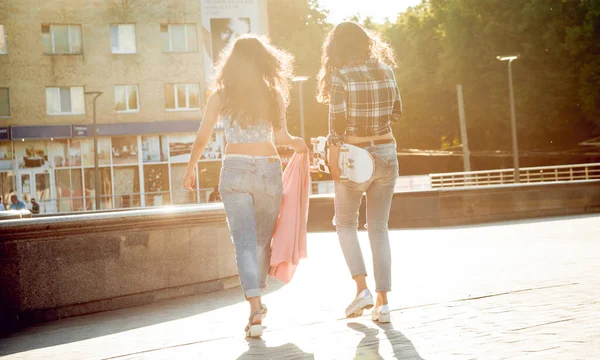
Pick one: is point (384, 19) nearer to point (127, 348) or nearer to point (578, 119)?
point (578, 119)

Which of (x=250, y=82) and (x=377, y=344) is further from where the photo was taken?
(x=250, y=82)

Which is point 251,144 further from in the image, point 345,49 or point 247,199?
point 345,49

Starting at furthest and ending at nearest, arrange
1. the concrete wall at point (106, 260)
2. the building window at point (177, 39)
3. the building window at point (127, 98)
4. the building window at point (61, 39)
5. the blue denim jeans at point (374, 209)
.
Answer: the building window at point (177, 39) → the building window at point (127, 98) → the building window at point (61, 39) → the concrete wall at point (106, 260) → the blue denim jeans at point (374, 209)

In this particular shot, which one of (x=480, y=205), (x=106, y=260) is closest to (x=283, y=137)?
(x=106, y=260)

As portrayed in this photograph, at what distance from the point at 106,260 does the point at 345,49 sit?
111 inches

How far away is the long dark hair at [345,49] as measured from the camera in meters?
6.50

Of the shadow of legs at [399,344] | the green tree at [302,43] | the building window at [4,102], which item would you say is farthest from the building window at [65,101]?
the shadow of legs at [399,344]

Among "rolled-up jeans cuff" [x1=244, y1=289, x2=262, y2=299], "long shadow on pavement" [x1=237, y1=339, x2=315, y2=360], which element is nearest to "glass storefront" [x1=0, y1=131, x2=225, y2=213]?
"rolled-up jeans cuff" [x1=244, y1=289, x2=262, y2=299]

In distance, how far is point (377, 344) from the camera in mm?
5305

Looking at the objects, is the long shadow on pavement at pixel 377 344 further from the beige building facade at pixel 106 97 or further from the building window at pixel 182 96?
the building window at pixel 182 96

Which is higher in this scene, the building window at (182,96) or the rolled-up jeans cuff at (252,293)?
the building window at (182,96)

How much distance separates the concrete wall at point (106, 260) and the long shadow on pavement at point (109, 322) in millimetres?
133

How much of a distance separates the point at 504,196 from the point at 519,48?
31.1 m

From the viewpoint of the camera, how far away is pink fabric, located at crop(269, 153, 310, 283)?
6324 mm
